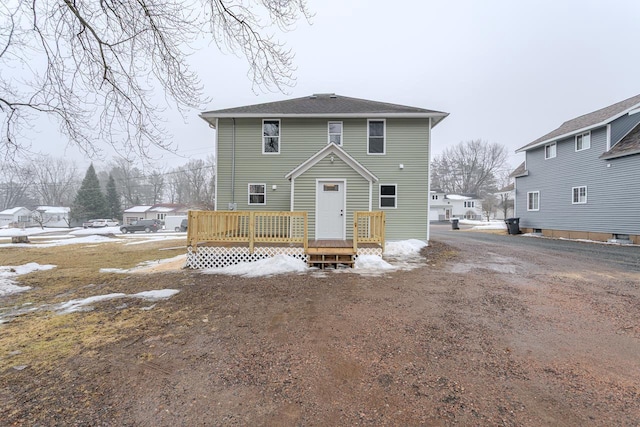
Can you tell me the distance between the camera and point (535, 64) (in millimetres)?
27953

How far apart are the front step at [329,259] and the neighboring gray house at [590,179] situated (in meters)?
→ 12.7

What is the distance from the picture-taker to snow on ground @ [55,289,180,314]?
4522 millimetres

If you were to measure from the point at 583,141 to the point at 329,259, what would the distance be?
15.1 meters

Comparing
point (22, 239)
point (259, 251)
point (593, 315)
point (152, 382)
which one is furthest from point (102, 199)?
point (593, 315)

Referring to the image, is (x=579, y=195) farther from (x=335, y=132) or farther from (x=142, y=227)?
(x=142, y=227)

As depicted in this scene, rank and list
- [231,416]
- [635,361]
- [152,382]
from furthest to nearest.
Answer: [635,361] → [152,382] → [231,416]

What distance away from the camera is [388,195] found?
36.8ft

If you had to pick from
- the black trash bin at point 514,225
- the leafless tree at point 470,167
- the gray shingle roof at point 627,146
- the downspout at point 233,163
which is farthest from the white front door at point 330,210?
the leafless tree at point 470,167

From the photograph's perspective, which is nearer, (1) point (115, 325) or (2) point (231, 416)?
(2) point (231, 416)

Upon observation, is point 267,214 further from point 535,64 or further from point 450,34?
point 535,64

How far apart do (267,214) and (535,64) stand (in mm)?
34117

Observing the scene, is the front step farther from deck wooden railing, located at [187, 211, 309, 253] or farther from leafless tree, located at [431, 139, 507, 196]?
leafless tree, located at [431, 139, 507, 196]

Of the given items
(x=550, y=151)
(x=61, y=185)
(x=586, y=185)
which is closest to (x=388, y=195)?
(x=586, y=185)

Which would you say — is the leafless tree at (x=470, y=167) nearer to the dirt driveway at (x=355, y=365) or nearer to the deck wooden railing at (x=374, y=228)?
the deck wooden railing at (x=374, y=228)
